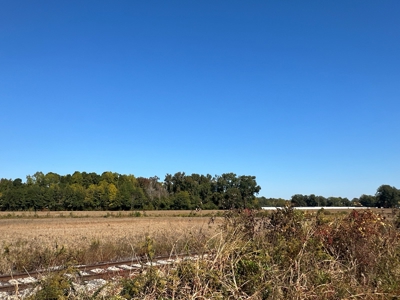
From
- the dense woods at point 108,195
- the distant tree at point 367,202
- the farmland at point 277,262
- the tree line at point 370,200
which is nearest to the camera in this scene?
the farmland at point 277,262

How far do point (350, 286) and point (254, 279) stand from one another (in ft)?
6.05

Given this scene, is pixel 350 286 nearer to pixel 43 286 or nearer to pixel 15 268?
pixel 43 286

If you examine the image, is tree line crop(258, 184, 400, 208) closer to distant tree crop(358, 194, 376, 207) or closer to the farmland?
distant tree crop(358, 194, 376, 207)

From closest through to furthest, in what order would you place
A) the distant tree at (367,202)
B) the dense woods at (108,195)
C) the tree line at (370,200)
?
the tree line at (370,200)
the distant tree at (367,202)
the dense woods at (108,195)

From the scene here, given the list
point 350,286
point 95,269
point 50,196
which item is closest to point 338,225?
point 350,286

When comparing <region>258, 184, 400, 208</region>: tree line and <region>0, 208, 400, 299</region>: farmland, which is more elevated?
<region>258, 184, 400, 208</region>: tree line

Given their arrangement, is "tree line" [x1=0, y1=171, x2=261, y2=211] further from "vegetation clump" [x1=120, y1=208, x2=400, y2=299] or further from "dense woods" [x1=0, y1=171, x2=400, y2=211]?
"vegetation clump" [x1=120, y1=208, x2=400, y2=299]

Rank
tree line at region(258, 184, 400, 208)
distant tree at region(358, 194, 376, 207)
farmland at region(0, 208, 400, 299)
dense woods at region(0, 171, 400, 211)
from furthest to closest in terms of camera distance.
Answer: dense woods at region(0, 171, 400, 211)
distant tree at region(358, 194, 376, 207)
tree line at region(258, 184, 400, 208)
farmland at region(0, 208, 400, 299)

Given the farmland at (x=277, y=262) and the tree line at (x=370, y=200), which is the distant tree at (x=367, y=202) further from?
the farmland at (x=277, y=262)

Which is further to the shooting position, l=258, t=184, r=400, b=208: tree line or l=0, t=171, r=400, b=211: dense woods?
l=0, t=171, r=400, b=211: dense woods

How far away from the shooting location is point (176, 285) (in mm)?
4195

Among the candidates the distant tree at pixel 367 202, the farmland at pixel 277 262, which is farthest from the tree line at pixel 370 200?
the farmland at pixel 277 262

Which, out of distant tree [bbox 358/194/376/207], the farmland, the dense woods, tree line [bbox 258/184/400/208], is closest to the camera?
the farmland

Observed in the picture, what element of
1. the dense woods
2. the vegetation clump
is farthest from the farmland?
the dense woods
